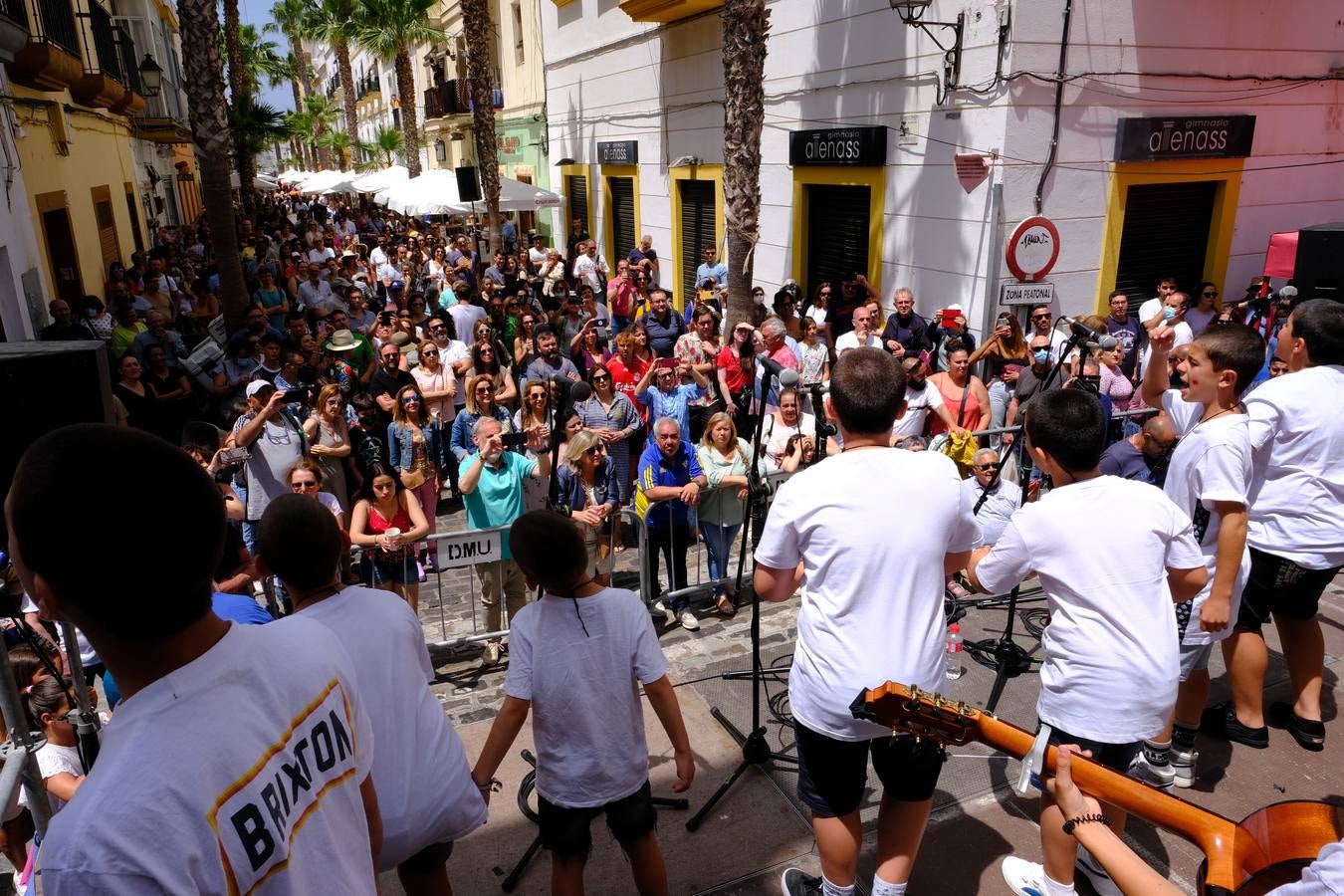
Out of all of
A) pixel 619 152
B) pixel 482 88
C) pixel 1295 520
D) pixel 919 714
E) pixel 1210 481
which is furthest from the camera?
pixel 482 88

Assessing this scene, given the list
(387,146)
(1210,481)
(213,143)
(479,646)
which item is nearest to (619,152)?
(213,143)

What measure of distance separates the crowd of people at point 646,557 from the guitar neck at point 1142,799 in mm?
117

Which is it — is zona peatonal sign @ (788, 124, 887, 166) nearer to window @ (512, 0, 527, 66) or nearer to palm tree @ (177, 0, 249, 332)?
palm tree @ (177, 0, 249, 332)

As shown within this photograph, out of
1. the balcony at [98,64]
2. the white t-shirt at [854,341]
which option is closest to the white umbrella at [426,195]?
the balcony at [98,64]

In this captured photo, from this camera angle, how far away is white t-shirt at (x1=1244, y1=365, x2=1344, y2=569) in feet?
11.9

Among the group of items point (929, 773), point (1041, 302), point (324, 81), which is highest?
point (324, 81)

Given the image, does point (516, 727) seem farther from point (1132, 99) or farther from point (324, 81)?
point (324, 81)

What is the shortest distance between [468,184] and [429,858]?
1387 cm

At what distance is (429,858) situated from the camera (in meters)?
2.70

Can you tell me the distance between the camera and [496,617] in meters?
5.58

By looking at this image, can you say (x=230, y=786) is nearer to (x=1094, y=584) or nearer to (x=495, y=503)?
(x=1094, y=584)

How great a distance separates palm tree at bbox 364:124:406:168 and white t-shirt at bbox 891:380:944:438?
37.9 meters

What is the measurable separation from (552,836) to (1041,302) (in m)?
7.60

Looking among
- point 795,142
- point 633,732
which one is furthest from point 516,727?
point 795,142
